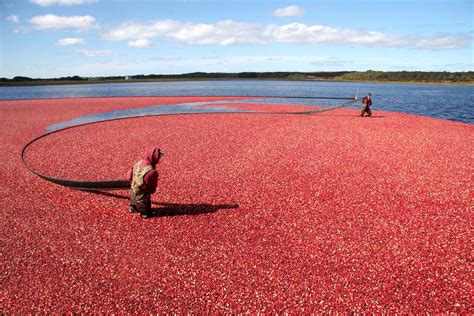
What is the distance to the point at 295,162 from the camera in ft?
43.5

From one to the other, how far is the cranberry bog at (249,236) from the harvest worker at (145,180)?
1.38ft

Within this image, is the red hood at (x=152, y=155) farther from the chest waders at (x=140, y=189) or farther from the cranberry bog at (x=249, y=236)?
the cranberry bog at (x=249, y=236)

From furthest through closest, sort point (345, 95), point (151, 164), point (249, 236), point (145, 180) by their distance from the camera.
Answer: point (345, 95) < point (151, 164) < point (145, 180) < point (249, 236)

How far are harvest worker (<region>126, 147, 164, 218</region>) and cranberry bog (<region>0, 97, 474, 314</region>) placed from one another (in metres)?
0.42

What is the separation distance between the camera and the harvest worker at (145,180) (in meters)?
7.73

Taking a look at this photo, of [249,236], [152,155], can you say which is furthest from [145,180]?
[249,236]

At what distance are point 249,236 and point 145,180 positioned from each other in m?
2.91

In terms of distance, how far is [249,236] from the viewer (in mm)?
7305

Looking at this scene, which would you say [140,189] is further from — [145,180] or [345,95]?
[345,95]

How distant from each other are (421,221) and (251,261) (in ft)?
15.4

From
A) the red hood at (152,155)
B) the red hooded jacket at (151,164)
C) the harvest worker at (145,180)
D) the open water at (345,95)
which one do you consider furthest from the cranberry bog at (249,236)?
the open water at (345,95)

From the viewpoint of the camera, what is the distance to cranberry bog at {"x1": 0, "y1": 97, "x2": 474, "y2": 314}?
5355mm

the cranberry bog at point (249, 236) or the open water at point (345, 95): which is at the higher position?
the open water at point (345, 95)

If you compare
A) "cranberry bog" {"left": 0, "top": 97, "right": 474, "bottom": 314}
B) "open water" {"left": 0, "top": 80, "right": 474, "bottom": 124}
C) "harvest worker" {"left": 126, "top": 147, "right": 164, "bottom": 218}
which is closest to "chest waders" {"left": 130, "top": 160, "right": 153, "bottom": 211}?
"harvest worker" {"left": 126, "top": 147, "right": 164, "bottom": 218}
